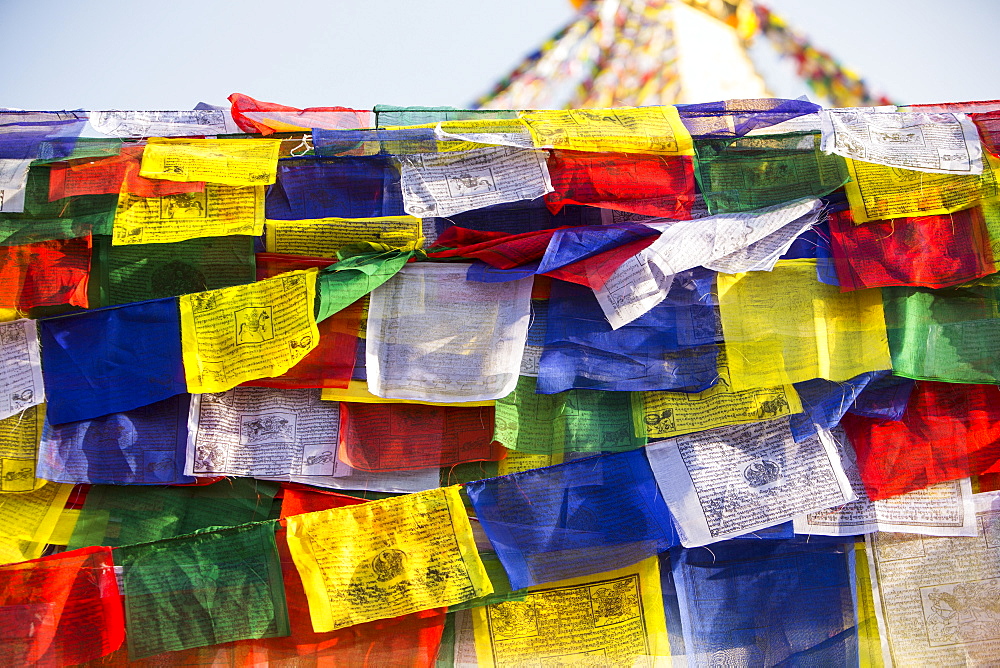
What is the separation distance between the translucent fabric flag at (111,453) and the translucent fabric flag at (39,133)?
632 mm

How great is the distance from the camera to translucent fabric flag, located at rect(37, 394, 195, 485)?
164cm

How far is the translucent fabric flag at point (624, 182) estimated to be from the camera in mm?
1727

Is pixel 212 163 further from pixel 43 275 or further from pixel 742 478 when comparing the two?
pixel 742 478

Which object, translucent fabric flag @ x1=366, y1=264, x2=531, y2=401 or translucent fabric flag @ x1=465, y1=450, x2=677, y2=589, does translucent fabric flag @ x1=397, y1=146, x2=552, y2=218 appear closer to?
translucent fabric flag @ x1=366, y1=264, x2=531, y2=401

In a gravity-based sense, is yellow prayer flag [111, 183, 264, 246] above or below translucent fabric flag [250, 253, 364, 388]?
above

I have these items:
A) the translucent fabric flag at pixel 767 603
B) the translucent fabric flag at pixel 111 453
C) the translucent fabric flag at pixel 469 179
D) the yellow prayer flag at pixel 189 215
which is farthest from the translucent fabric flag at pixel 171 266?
the translucent fabric flag at pixel 767 603

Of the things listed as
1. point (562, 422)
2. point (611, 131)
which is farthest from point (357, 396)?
point (611, 131)

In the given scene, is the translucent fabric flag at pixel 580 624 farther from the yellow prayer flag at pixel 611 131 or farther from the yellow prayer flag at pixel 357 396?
the yellow prayer flag at pixel 611 131

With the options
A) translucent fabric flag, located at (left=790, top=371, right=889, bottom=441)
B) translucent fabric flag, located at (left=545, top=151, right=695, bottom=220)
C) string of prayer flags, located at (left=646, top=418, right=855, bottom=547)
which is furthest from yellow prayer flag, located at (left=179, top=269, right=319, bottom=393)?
translucent fabric flag, located at (left=790, top=371, right=889, bottom=441)

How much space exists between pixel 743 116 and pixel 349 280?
1.03 metres

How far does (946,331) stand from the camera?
5.63 ft

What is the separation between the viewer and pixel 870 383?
5.61 feet

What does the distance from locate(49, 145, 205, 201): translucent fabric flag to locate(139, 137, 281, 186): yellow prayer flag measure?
0.02m

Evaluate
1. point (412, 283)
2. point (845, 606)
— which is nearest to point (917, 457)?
point (845, 606)
